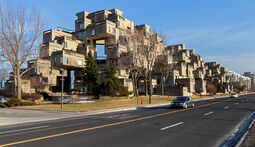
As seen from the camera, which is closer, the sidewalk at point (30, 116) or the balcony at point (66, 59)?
the sidewalk at point (30, 116)

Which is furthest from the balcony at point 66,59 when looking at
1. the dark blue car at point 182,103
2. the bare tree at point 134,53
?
the dark blue car at point 182,103

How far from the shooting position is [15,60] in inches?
1732

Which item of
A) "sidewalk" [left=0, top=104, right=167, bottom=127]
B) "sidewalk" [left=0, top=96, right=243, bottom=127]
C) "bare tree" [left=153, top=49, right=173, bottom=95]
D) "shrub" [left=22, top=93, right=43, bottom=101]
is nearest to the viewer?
"sidewalk" [left=0, top=104, right=167, bottom=127]

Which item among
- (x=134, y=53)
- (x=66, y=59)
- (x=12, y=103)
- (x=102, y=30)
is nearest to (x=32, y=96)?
(x=12, y=103)

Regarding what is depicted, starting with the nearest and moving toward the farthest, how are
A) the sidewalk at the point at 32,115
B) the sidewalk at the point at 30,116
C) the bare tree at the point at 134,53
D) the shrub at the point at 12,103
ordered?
the sidewalk at the point at 30,116, the sidewalk at the point at 32,115, the shrub at the point at 12,103, the bare tree at the point at 134,53

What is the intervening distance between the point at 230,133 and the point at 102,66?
219 feet

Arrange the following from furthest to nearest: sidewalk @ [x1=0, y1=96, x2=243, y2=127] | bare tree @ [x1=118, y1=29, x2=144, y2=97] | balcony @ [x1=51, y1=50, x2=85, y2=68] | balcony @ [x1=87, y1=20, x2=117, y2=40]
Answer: balcony @ [x1=87, y1=20, x2=117, y2=40] < balcony @ [x1=51, y1=50, x2=85, y2=68] < bare tree @ [x1=118, y1=29, x2=144, y2=97] < sidewalk @ [x1=0, y1=96, x2=243, y2=127]

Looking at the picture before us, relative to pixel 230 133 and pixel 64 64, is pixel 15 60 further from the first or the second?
pixel 230 133

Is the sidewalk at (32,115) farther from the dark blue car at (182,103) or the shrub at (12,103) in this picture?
the shrub at (12,103)

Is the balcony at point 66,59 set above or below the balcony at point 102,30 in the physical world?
below

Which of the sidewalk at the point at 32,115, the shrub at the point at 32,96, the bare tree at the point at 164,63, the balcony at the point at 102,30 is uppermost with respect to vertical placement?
the balcony at the point at 102,30

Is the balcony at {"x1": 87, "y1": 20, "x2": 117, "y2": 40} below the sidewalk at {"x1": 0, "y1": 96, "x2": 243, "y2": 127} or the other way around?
the other way around

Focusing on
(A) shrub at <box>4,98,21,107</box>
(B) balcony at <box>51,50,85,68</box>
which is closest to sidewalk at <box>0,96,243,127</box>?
(A) shrub at <box>4,98,21,107</box>

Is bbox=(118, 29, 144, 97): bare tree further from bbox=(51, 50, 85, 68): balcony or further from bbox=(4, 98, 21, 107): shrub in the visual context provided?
bbox=(4, 98, 21, 107): shrub
